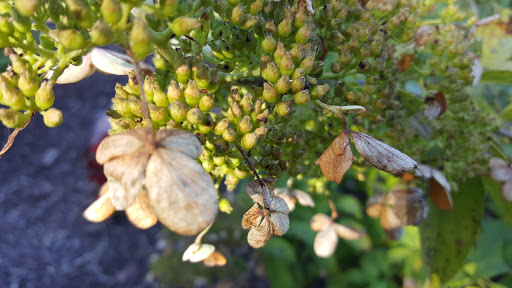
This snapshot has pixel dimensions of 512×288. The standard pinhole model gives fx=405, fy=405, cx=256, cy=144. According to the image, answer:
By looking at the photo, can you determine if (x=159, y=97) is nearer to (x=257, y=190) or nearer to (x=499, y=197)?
(x=257, y=190)

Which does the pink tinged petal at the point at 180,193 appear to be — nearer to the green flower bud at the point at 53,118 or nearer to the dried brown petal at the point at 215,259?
the green flower bud at the point at 53,118

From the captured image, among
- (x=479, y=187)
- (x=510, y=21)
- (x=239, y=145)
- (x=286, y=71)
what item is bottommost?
(x=479, y=187)

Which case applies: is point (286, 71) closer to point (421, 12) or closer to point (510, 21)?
point (421, 12)

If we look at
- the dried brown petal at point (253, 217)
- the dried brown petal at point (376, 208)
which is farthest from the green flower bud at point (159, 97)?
the dried brown petal at point (376, 208)

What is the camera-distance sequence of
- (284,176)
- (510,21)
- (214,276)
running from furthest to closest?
1. (214,276)
2. (510,21)
3. (284,176)

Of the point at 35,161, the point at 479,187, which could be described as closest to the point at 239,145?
the point at 479,187

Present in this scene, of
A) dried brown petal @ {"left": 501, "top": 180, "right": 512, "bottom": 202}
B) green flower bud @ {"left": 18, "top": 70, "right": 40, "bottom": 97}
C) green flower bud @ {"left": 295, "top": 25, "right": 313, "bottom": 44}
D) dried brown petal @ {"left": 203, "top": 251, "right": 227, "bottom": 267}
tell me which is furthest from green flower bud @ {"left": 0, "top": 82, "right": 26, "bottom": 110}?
dried brown petal @ {"left": 501, "top": 180, "right": 512, "bottom": 202}
